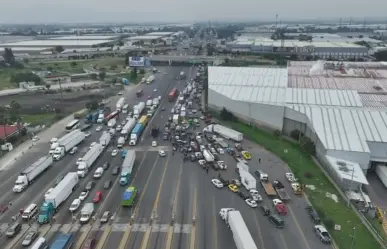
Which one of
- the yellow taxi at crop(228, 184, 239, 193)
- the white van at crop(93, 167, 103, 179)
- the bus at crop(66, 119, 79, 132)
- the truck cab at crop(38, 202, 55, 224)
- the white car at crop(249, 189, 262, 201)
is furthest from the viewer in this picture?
the bus at crop(66, 119, 79, 132)

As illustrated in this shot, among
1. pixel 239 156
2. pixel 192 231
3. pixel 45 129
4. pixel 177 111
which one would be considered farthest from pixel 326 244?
pixel 45 129

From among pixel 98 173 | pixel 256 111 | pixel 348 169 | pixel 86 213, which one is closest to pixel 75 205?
pixel 86 213

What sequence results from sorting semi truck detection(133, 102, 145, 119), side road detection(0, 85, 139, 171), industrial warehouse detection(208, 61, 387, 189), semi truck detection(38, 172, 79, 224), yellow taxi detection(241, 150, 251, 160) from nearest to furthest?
semi truck detection(38, 172, 79, 224) < industrial warehouse detection(208, 61, 387, 189) < side road detection(0, 85, 139, 171) < yellow taxi detection(241, 150, 251, 160) < semi truck detection(133, 102, 145, 119)

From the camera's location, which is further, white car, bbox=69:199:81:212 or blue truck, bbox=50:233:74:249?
white car, bbox=69:199:81:212

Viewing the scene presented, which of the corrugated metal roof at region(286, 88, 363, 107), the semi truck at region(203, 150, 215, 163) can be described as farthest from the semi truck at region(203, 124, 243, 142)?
the corrugated metal roof at region(286, 88, 363, 107)

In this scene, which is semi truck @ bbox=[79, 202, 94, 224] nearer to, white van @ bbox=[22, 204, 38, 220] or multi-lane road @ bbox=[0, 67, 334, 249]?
→ multi-lane road @ bbox=[0, 67, 334, 249]

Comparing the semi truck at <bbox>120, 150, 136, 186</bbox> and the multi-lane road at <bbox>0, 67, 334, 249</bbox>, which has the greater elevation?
the semi truck at <bbox>120, 150, 136, 186</bbox>
